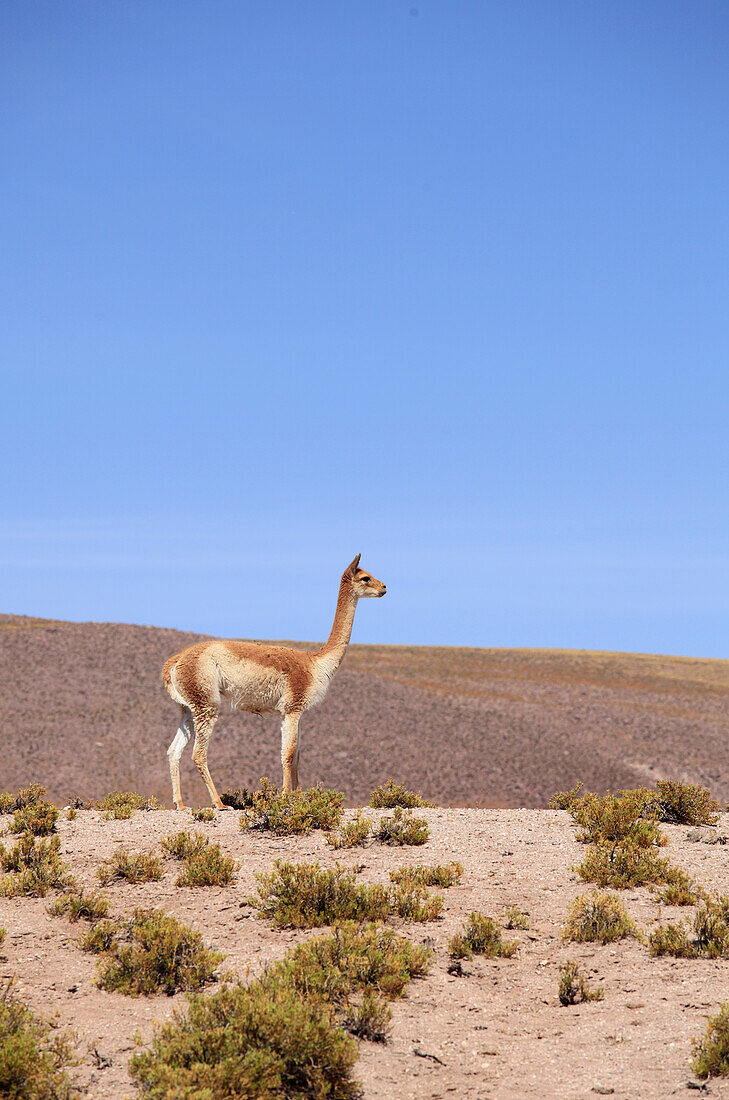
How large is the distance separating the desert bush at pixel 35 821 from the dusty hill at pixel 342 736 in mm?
20053

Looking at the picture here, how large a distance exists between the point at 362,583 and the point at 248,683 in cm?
243

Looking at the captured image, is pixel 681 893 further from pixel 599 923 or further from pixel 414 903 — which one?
pixel 414 903

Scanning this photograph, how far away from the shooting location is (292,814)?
13133 millimetres

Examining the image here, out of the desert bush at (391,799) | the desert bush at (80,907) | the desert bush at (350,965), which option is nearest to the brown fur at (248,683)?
the desert bush at (391,799)

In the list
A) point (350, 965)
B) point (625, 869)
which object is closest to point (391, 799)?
point (625, 869)

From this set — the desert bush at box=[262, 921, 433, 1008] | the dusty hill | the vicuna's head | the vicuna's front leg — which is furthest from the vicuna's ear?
the dusty hill

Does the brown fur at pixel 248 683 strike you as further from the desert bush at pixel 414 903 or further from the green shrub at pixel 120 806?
the desert bush at pixel 414 903

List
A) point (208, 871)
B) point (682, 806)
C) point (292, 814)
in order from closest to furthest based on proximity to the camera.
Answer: point (208, 871)
point (292, 814)
point (682, 806)

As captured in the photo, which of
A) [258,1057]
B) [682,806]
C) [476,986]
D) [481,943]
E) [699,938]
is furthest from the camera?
Result: [682,806]

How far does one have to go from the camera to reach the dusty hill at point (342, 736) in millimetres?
36125

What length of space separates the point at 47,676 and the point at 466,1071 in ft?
123

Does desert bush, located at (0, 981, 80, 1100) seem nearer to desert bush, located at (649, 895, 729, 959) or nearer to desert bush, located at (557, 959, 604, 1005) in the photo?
desert bush, located at (557, 959, 604, 1005)

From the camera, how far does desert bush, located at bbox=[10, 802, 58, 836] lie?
45.5 feet

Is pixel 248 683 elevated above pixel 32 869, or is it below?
above
